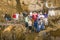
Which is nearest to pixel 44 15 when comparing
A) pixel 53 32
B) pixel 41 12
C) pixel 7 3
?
pixel 41 12

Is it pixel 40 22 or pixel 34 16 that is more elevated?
pixel 34 16

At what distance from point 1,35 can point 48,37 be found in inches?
36.1

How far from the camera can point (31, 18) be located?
365 cm

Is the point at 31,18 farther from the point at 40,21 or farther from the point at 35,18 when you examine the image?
the point at 40,21

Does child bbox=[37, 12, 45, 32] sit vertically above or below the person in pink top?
below

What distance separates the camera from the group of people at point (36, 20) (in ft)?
11.8

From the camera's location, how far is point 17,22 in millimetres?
3621

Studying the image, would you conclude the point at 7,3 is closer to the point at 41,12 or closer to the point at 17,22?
the point at 17,22

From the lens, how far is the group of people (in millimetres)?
3593

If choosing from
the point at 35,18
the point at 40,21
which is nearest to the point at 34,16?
the point at 35,18

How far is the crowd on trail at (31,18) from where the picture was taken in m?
3.60

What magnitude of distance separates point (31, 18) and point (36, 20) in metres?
0.11

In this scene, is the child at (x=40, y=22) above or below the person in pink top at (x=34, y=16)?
below

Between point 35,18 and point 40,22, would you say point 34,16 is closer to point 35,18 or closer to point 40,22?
point 35,18
